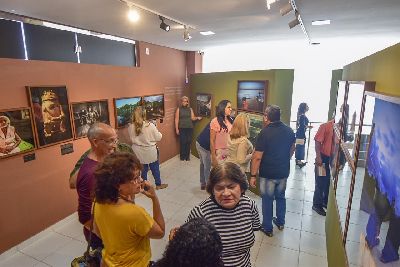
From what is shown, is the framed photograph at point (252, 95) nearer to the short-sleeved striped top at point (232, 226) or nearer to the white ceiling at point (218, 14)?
the white ceiling at point (218, 14)

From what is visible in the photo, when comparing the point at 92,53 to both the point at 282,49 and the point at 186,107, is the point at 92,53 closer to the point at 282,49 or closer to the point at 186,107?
the point at 186,107

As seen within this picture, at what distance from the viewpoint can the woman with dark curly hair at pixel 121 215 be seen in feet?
4.91

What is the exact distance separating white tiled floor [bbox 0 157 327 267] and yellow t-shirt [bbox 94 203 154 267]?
5.59 ft

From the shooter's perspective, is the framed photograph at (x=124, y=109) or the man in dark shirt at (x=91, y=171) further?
the framed photograph at (x=124, y=109)

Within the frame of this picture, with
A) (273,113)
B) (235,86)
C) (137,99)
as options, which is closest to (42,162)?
(137,99)

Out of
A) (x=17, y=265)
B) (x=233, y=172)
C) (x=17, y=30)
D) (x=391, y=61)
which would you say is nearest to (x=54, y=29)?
(x=17, y=30)

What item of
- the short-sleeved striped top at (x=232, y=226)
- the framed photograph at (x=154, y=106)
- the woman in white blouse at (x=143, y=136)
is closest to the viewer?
the short-sleeved striped top at (x=232, y=226)

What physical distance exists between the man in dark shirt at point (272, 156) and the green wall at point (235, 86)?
3.74ft

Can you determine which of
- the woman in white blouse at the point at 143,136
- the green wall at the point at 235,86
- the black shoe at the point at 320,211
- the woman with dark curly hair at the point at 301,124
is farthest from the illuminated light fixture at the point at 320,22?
the woman in white blouse at the point at 143,136

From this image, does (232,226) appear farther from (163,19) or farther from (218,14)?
(163,19)

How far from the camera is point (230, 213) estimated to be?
1616mm

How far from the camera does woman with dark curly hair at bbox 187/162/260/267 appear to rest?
1596mm

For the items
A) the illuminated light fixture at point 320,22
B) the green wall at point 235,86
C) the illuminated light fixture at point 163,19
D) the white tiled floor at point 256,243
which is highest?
the illuminated light fixture at point 320,22

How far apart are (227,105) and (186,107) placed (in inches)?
106
